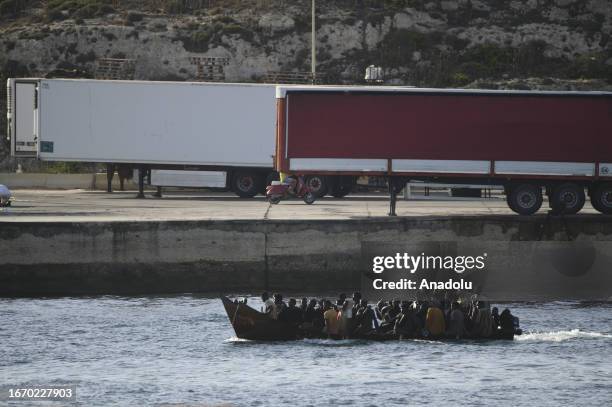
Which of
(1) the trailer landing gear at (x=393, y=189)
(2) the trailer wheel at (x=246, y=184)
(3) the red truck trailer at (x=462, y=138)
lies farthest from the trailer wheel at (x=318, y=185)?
(2) the trailer wheel at (x=246, y=184)

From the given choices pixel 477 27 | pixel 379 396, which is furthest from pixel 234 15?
pixel 379 396

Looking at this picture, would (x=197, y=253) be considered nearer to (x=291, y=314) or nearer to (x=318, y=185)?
(x=291, y=314)

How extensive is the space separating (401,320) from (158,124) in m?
21.8

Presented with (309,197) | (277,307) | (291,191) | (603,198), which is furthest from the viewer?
(309,197)

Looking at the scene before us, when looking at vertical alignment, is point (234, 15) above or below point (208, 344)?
above

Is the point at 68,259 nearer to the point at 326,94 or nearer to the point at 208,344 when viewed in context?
the point at 208,344

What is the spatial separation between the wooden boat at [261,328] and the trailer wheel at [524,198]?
9561mm

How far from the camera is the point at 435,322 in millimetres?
31125

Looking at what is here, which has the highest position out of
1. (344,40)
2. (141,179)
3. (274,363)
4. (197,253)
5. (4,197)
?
(344,40)

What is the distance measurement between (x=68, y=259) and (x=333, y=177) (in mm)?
10438

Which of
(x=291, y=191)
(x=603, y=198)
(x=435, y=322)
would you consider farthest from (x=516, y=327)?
(x=291, y=191)

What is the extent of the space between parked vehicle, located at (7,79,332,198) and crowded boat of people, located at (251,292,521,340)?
1930 centimetres

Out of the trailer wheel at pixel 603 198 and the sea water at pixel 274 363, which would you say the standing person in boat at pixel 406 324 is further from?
the trailer wheel at pixel 603 198

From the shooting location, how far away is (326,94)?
131 feet
